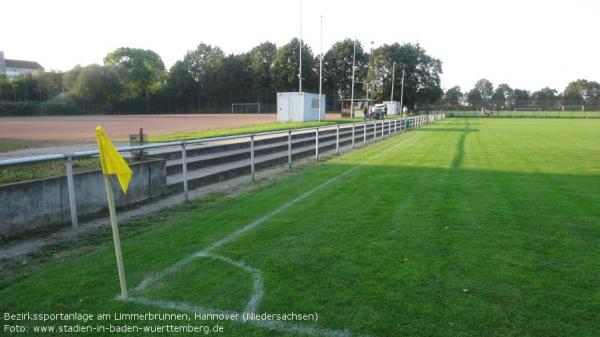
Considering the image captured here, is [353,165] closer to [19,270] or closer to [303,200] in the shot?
[303,200]

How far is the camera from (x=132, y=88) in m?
76.1

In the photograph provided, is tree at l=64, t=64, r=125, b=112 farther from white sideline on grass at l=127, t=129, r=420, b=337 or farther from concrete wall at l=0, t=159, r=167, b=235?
white sideline on grass at l=127, t=129, r=420, b=337

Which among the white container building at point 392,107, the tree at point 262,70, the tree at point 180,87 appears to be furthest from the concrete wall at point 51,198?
the tree at point 262,70

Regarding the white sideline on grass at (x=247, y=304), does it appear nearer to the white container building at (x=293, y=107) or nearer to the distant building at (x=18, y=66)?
the white container building at (x=293, y=107)

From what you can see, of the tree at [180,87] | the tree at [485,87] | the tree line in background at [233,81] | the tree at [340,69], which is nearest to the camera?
the tree line in background at [233,81]

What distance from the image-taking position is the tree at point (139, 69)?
7700 centimetres

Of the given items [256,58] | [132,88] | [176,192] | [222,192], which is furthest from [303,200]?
[256,58]

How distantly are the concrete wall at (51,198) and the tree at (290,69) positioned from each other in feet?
258

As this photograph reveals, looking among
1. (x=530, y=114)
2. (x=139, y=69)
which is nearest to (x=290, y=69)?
(x=139, y=69)

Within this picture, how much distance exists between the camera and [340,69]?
9406 cm

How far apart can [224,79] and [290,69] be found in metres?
13.3

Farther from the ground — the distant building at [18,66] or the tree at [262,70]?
the distant building at [18,66]

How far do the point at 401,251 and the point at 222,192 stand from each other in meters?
5.10

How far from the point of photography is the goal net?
7875cm
